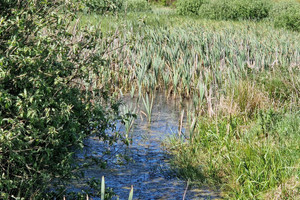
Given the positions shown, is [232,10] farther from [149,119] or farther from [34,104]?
[34,104]

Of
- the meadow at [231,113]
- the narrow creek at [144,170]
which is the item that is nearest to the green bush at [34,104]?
the narrow creek at [144,170]

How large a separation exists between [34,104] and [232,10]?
18.6 metres

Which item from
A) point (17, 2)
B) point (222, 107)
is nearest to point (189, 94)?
point (222, 107)

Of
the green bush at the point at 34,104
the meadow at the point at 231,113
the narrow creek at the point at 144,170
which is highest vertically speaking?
the green bush at the point at 34,104

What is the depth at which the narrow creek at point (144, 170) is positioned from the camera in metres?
4.13

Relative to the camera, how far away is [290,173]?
3.93m

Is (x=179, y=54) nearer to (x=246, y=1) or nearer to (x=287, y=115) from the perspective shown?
(x=287, y=115)

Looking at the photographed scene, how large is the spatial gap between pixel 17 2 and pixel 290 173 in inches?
107

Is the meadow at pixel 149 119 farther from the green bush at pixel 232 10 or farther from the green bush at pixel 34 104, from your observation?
the green bush at pixel 232 10

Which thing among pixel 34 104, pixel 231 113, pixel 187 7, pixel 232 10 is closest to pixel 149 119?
pixel 231 113

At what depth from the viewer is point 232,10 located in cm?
2025

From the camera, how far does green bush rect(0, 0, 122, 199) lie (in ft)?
9.14

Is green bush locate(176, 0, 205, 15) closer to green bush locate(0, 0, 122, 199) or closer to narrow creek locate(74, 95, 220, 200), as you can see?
narrow creek locate(74, 95, 220, 200)

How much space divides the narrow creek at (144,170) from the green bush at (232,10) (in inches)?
579
